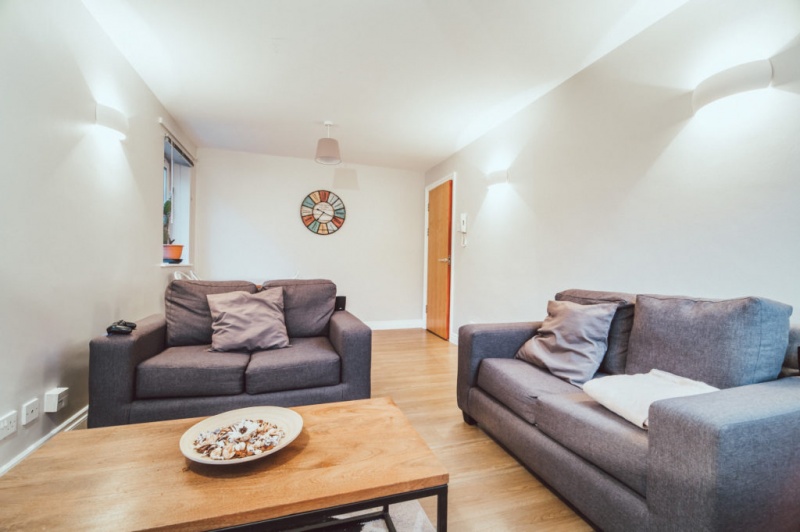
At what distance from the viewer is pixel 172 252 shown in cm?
328

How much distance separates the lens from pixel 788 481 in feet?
3.05

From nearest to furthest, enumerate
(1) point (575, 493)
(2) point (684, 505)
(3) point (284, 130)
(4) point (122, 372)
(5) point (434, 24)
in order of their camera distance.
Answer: (2) point (684, 505) < (1) point (575, 493) < (4) point (122, 372) < (5) point (434, 24) < (3) point (284, 130)

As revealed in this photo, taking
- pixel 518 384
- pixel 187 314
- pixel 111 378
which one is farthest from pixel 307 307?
pixel 518 384

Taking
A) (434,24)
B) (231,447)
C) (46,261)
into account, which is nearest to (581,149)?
(434,24)

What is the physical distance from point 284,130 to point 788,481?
4039 millimetres

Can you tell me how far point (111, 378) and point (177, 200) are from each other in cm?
267

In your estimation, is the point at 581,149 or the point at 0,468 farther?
the point at 581,149

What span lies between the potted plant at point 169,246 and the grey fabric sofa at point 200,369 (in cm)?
122

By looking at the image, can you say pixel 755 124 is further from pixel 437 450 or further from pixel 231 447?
pixel 231 447

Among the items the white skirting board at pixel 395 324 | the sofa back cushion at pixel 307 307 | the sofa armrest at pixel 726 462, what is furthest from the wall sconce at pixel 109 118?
the white skirting board at pixel 395 324

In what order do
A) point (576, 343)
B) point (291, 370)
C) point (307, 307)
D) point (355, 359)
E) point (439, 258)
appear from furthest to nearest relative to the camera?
point (439, 258)
point (307, 307)
point (355, 359)
point (291, 370)
point (576, 343)

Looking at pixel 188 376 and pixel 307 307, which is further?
pixel 307 307

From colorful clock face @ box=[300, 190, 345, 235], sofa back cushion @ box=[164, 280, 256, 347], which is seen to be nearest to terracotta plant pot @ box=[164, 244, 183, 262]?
sofa back cushion @ box=[164, 280, 256, 347]

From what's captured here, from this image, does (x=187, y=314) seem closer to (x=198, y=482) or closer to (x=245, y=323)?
(x=245, y=323)
